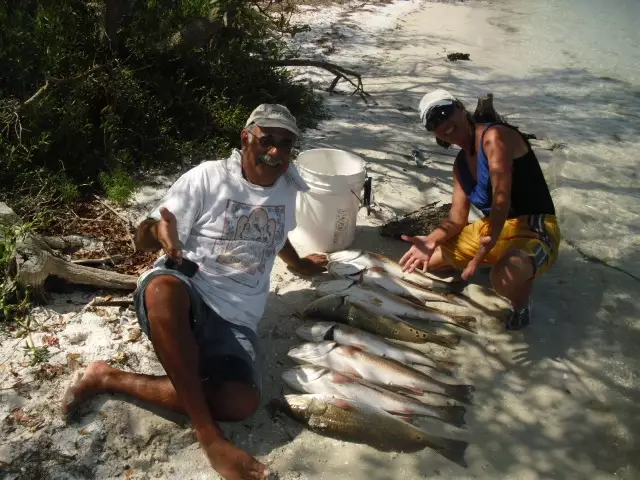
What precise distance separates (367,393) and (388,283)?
1147 millimetres

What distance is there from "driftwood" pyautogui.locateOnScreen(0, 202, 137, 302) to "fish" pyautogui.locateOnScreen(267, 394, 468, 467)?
1543mm

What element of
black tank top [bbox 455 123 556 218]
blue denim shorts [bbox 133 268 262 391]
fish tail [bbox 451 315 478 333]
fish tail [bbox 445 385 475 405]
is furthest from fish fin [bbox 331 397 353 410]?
black tank top [bbox 455 123 556 218]

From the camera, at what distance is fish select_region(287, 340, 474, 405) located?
315 cm

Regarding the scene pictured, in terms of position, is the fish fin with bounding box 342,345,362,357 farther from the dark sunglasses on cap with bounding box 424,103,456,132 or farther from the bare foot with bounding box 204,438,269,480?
the dark sunglasses on cap with bounding box 424,103,456,132

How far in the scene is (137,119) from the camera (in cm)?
539

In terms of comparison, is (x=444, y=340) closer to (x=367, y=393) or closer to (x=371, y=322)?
(x=371, y=322)

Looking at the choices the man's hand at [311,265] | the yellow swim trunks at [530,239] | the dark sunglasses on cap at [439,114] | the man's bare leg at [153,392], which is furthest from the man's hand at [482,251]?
the man's bare leg at [153,392]

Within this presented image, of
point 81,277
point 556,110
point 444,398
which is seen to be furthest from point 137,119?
point 556,110

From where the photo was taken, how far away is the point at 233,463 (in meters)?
2.52

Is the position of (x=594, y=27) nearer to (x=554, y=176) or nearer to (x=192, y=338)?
(x=554, y=176)

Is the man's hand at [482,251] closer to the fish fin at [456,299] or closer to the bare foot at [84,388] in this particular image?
the fish fin at [456,299]

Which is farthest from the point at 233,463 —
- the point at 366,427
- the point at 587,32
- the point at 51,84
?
the point at 587,32

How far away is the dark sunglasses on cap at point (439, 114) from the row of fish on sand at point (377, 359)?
1.16 metres

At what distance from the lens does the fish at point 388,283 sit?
3924mm
